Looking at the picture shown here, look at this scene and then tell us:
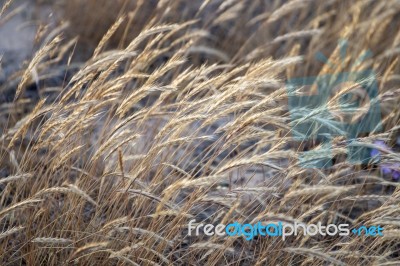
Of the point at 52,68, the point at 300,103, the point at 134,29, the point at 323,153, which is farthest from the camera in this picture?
the point at 134,29

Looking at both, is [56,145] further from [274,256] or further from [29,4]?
[29,4]

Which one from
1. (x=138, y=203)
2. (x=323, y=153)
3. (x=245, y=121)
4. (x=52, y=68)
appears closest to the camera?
(x=245, y=121)

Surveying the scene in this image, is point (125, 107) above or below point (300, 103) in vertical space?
above

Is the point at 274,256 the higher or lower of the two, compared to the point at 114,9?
lower

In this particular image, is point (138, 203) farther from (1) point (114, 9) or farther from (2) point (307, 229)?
(1) point (114, 9)

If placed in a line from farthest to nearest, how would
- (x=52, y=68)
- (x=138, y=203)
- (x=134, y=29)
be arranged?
1. (x=134, y=29)
2. (x=52, y=68)
3. (x=138, y=203)

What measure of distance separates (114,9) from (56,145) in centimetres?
240

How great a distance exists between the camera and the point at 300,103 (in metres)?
3.25

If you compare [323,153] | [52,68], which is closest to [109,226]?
[323,153]

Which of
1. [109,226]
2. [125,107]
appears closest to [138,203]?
[109,226]

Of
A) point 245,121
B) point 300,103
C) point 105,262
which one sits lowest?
point 300,103

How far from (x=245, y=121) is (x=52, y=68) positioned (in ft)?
7.82

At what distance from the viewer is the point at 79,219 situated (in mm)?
2061

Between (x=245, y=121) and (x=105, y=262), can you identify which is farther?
(x=105, y=262)
